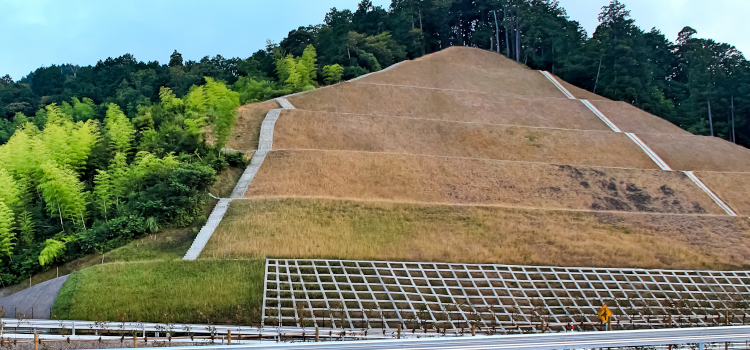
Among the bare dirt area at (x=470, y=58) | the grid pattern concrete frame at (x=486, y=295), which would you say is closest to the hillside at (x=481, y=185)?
the grid pattern concrete frame at (x=486, y=295)

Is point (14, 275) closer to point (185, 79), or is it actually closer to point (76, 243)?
point (76, 243)

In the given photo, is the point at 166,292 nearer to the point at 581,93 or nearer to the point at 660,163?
the point at 660,163

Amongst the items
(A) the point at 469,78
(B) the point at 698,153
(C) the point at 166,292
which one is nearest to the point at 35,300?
(C) the point at 166,292

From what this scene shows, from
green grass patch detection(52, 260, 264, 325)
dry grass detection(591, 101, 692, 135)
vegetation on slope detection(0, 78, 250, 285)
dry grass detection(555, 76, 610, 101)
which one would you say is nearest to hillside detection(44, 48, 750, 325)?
green grass patch detection(52, 260, 264, 325)

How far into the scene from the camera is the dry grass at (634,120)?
38.9 m

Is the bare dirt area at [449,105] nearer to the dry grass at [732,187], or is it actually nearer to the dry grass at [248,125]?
the dry grass at [248,125]

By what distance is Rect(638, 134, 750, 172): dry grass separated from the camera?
111 ft

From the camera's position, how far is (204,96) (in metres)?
33.7

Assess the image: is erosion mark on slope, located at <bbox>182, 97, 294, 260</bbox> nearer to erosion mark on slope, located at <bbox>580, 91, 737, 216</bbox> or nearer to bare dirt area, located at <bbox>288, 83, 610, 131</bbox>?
bare dirt area, located at <bbox>288, 83, 610, 131</bbox>

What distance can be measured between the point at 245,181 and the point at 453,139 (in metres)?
13.6

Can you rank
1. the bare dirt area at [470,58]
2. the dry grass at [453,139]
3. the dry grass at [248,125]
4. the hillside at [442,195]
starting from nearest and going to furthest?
1. the hillside at [442,195]
2. the dry grass at [248,125]
3. the dry grass at [453,139]
4. the bare dirt area at [470,58]

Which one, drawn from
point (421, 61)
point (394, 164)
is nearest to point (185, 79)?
point (421, 61)

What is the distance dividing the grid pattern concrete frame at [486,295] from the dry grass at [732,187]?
26.7 ft

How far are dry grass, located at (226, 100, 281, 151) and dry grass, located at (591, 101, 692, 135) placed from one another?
76.1 feet
